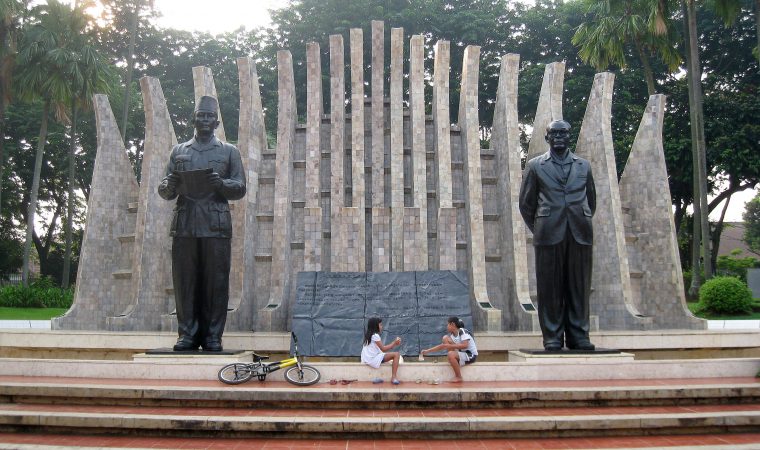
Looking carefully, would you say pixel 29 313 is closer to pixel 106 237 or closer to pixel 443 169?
pixel 106 237

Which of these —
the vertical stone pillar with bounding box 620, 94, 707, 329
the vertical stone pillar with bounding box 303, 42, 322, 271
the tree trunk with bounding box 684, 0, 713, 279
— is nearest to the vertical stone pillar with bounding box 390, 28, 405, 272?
the vertical stone pillar with bounding box 303, 42, 322, 271

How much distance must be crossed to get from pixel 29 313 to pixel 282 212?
12759 mm

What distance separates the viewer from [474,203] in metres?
15.1

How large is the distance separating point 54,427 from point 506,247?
11.1m

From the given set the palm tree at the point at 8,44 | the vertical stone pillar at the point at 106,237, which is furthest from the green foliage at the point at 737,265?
the palm tree at the point at 8,44

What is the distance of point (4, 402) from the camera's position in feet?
23.0

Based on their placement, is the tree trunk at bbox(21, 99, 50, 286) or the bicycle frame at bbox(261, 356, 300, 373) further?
the tree trunk at bbox(21, 99, 50, 286)

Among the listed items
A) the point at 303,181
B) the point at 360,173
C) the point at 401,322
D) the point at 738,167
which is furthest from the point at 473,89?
the point at 738,167

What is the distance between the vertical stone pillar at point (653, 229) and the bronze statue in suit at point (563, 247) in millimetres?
7137

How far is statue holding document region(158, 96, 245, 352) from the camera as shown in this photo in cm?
873

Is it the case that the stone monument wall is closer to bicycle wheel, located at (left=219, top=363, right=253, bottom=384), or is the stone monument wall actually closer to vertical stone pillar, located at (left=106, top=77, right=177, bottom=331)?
vertical stone pillar, located at (left=106, top=77, right=177, bottom=331)

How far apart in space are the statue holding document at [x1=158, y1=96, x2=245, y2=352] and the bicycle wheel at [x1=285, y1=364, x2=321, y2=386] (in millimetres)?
1669

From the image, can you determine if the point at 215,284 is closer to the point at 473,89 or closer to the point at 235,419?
the point at 235,419

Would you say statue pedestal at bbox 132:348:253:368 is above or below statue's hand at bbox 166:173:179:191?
below
